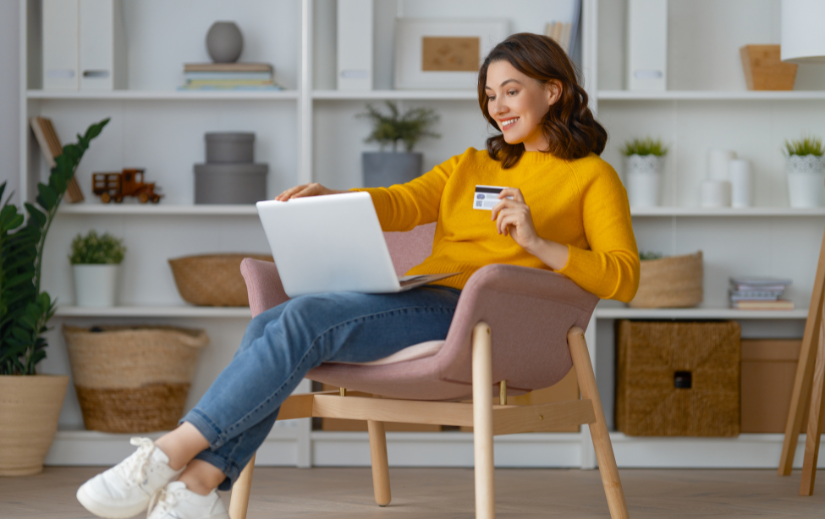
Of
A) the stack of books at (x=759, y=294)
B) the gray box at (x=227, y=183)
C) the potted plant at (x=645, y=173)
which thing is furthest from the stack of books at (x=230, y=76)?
the stack of books at (x=759, y=294)

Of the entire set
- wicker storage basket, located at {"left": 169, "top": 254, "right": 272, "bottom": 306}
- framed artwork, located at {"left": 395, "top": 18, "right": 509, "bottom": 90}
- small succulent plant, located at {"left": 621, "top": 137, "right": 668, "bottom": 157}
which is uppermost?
framed artwork, located at {"left": 395, "top": 18, "right": 509, "bottom": 90}

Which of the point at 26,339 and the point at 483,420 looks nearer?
the point at 483,420

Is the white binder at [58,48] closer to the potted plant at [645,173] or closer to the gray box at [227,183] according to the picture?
the gray box at [227,183]

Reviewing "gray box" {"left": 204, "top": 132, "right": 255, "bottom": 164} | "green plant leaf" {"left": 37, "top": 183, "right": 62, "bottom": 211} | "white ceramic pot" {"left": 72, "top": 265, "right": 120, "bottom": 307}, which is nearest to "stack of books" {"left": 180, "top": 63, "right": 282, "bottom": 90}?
"gray box" {"left": 204, "top": 132, "right": 255, "bottom": 164}

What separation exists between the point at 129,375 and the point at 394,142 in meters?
1.16

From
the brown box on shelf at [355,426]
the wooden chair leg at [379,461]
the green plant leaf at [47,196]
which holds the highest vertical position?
the green plant leaf at [47,196]

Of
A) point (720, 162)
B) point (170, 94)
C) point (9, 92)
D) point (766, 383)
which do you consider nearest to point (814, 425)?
point (766, 383)

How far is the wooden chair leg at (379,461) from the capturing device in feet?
6.81

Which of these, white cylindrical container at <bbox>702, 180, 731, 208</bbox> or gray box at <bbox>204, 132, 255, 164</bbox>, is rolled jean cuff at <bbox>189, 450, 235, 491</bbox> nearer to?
gray box at <bbox>204, 132, 255, 164</bbox>

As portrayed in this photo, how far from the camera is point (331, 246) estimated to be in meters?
1.52

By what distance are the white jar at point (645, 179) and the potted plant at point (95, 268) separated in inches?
69.6

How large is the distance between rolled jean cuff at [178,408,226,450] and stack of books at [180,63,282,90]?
172 centimetres

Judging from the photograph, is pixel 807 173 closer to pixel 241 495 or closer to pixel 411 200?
pixel 411 200

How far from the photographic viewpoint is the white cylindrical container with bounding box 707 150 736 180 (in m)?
2.89
